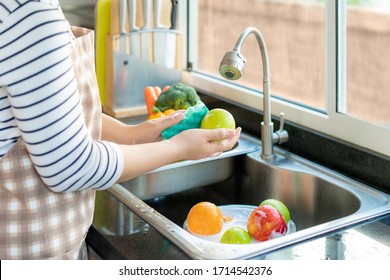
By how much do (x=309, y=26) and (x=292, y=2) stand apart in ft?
1.27

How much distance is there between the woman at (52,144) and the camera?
0.95 metres

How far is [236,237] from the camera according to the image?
51.2 inches

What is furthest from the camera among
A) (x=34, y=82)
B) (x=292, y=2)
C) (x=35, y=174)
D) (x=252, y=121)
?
(x=292, y=2)

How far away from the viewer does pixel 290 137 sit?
1693mm

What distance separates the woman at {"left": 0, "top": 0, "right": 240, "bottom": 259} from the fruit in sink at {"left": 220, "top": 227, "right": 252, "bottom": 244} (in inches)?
6.6

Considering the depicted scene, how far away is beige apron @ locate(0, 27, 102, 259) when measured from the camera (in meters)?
1.09

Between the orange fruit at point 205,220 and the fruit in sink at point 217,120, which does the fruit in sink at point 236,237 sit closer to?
the orange fruit at point 205,220

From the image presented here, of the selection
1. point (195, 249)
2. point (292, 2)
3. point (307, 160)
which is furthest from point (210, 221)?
point (292, 2)

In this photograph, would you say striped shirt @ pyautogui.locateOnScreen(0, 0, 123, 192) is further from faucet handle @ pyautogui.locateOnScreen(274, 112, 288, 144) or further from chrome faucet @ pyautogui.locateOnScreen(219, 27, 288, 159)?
faucet handle @ pyautogui.locateOnScreen(274, 112, 288, 144)

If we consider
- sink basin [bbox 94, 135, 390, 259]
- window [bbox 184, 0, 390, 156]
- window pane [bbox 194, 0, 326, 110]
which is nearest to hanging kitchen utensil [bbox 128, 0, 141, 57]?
window [bbox 184, 0, 390, 156]

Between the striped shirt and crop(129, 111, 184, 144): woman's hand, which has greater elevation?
the striped shirt

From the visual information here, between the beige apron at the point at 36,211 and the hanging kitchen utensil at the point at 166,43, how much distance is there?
3.11 feet

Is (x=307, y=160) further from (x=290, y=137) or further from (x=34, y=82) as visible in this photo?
(x=34, y=82)

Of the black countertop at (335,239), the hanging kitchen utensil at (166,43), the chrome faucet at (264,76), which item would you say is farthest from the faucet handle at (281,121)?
the hanging kitchen utensil at (166,43)
